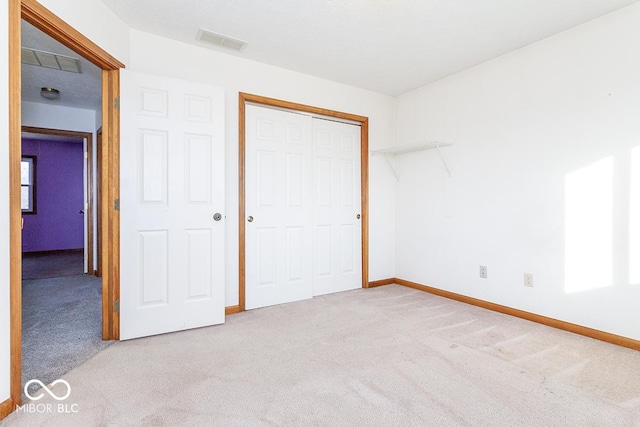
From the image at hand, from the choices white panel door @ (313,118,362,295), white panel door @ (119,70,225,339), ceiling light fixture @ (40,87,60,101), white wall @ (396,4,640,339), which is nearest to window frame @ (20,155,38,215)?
ceiling light fixture @ (40,87,60,101)

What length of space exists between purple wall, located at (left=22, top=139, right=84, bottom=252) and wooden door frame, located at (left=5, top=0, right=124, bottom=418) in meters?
5.81

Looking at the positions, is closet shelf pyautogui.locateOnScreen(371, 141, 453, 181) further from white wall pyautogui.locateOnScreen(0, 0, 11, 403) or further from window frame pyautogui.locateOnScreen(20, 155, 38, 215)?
window frame pyautogui.locateOnScreen(20, 155, 38, 215)

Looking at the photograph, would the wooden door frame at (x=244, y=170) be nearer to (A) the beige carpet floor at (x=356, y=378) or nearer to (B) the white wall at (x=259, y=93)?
(B) the white wall at (x=259, y=93)

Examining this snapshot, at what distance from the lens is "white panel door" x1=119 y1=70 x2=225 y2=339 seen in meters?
2.46

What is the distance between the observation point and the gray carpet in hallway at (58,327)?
2041mm

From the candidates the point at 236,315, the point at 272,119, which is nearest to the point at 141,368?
the point at 236,315

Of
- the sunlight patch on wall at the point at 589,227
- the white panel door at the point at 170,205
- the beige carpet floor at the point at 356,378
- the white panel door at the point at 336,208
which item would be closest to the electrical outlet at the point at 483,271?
the beige carpet floor at the point at 356,378

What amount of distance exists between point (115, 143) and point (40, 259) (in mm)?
5410

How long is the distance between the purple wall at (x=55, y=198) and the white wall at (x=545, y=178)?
7.28 metres

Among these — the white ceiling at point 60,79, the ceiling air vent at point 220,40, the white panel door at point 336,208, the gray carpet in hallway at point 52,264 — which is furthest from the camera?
the gray carpet in hallway at point 52,264

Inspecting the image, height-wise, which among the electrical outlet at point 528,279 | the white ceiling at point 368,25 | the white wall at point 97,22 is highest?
the white ceiling at point 368,25

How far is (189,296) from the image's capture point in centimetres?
267

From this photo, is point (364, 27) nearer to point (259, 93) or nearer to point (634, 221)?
point (259, 93)

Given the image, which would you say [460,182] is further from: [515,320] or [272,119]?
[272,119]
